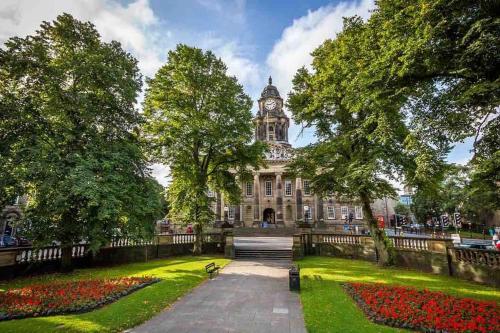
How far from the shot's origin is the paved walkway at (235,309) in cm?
740

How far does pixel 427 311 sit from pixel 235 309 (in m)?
5.65

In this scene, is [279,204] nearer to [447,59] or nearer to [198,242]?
[198,242]

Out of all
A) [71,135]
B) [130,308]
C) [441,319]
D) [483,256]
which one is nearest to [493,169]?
[441,319]

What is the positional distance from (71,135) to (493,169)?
1771 centimetres

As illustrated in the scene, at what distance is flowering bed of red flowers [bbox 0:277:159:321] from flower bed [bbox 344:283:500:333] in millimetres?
8475

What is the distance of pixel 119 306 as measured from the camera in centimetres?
888

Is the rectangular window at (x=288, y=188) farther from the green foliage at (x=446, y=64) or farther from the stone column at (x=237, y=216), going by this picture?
the green foliage at (x=446, y=64)

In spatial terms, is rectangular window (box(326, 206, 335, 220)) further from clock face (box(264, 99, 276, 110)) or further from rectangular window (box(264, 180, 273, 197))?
clock face (box(264, 99, 276, 110))

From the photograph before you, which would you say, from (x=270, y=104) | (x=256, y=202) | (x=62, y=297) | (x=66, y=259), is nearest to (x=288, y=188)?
(x=256, y=202)

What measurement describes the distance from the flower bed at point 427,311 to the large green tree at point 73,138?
11422mm

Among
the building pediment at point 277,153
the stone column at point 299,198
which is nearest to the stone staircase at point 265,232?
the stone column at point 299,198

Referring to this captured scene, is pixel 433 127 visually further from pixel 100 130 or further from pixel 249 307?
pixel 100 130

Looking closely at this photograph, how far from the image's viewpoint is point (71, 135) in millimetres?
13930

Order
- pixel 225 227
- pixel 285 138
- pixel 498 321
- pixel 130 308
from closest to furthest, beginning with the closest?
pixel 498 321 → pixel 130 308 → pixel 225 227 → pixel 285 138
